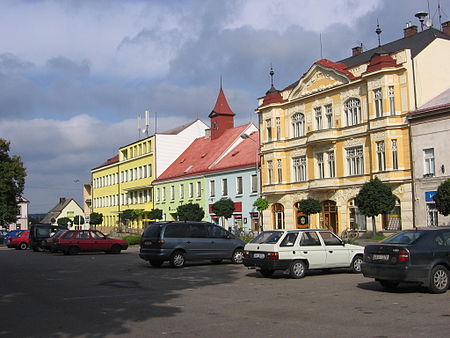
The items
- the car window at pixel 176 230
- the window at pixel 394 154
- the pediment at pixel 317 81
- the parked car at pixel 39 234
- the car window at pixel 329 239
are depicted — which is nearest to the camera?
the car window at pixel 329 239

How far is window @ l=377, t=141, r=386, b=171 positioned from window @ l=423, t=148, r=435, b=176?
2909 millimetres

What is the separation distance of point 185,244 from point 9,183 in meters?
46.4

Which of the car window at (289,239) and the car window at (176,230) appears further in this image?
the car window at (176,230)

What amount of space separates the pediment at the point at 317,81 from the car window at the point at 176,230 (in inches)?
929

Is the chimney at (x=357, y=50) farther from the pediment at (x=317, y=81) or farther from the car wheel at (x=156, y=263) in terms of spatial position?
the car wheel at (x=156, y=263)

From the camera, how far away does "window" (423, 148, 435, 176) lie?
121 feet

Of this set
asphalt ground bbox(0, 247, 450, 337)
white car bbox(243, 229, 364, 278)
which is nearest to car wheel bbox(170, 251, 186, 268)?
asphalt ground bbox(0, 247, 450, 337)

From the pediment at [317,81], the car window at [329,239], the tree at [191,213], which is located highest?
the pediment at [317,81]

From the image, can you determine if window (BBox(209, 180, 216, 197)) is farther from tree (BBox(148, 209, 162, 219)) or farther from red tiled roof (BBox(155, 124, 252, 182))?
tree (BBox(148, 209, 162, 219))

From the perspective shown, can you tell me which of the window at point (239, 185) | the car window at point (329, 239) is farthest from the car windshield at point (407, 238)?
the window at point (239, 185)

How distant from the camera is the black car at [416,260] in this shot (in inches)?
508

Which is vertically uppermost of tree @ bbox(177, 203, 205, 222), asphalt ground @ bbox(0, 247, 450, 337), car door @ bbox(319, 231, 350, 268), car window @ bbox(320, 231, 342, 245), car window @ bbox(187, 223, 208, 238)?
tree @ bbox(177, 203, 205, 222)

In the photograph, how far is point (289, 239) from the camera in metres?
17.7

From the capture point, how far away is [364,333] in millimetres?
8898
